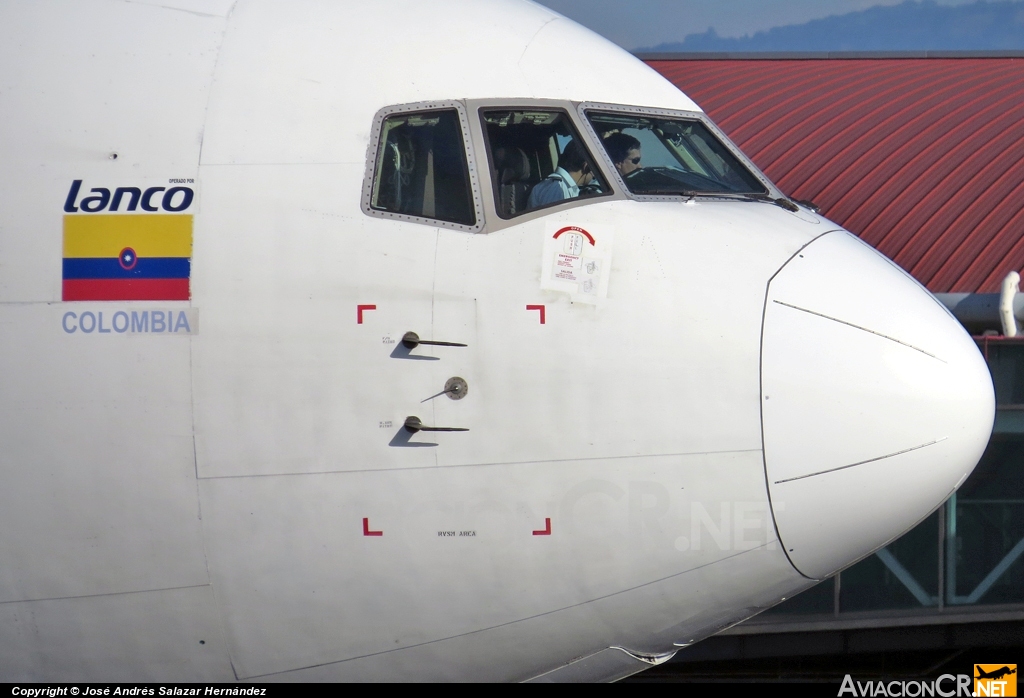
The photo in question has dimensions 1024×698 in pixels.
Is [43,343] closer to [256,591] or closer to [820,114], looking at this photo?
[256,591]

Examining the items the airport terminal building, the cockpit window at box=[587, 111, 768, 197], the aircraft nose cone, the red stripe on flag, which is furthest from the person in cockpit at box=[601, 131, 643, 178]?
→ the airport terminal building

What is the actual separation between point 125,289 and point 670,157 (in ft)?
10.1

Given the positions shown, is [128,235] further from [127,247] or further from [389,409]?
[389,409]

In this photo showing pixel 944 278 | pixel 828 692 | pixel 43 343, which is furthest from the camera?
pixel 944 278

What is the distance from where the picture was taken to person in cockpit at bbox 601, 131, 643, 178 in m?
5.14

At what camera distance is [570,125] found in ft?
17.0

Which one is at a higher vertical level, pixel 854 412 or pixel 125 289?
pixel 125 289

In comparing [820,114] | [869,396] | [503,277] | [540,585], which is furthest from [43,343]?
[820,114]

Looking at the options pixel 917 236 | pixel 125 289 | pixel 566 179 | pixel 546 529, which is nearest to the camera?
pixel 546 529

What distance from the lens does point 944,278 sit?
14.0 meters

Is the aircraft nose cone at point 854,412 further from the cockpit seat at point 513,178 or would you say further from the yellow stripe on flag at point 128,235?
the yellow stripe on flag at point 128,235

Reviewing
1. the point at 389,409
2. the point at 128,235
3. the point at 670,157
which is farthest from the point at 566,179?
the point at 128,235

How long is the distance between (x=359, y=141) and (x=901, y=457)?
10.5ft

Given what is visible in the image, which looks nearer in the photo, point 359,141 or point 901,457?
point 901,457
